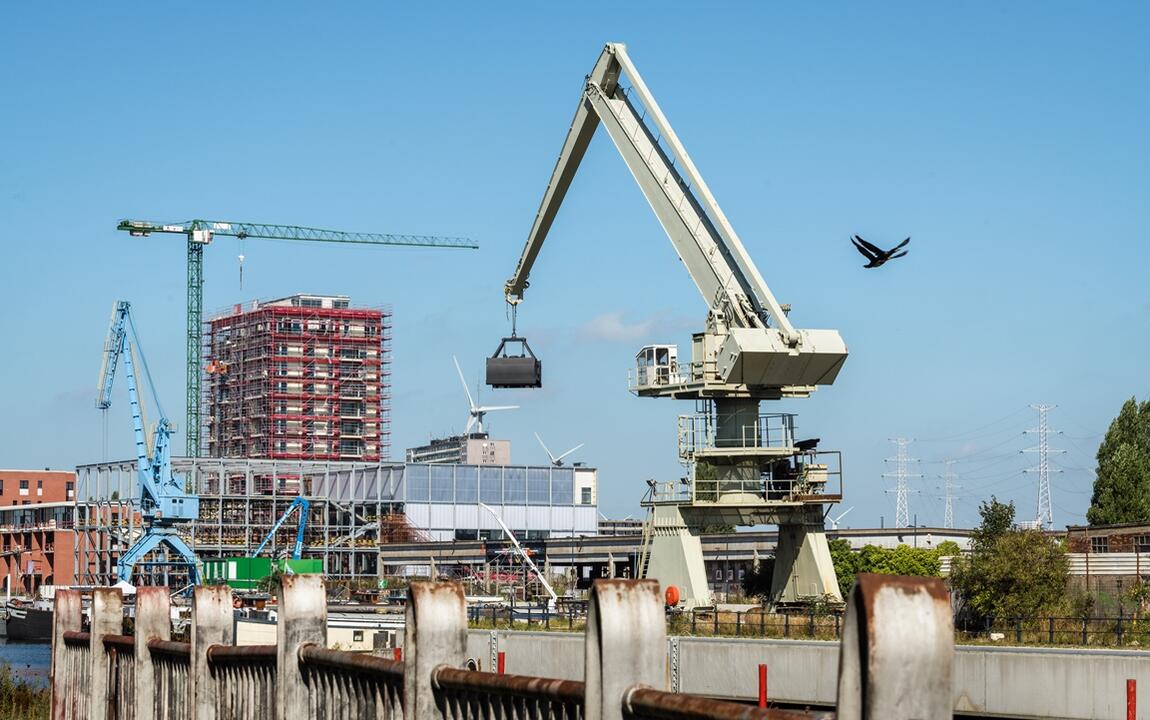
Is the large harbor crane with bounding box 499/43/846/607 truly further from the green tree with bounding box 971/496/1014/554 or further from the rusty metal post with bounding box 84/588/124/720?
the rusty metal post with bounding box 84/588/124/720

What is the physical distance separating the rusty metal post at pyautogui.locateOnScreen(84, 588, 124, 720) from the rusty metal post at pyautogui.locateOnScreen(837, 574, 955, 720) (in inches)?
634

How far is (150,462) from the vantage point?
153 metres

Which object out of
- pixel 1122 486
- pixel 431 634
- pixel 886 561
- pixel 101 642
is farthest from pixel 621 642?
pixel 1122 486

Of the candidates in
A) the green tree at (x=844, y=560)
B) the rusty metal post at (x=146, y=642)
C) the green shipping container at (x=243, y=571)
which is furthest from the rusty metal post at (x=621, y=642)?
the green shipping container at (x=243, y=571)

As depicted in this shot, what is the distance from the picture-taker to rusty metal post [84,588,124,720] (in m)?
20.4

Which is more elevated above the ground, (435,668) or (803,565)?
(435,668)

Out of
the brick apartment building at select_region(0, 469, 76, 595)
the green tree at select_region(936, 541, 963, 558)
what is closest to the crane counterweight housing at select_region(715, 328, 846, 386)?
the green tree at select_region(936, 541, 963, 558)

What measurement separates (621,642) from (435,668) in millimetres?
2718

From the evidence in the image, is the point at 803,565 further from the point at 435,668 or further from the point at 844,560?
the point at 435,668

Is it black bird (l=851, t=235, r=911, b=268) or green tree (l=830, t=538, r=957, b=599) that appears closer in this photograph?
black bird (l=851, t=235, r=911, b=268)

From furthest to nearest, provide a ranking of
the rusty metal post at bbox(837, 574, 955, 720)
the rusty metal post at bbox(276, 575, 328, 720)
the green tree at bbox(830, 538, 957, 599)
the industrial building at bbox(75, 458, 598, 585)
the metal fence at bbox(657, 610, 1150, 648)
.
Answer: the industrial building at bbox(75, 458, 598, 585) < the green tree at bbox(830, 538, 957, 599) < the metal fence at bbox(657, 610, 1150, 648) < the rusty metal post at bbox(276, 575, 328, 720) < the rusty metal post at bbox(837, 574, 955, 720)

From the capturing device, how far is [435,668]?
10.9 metres

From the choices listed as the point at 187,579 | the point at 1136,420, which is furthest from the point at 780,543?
the point at 187,579

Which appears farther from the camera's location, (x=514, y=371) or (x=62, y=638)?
(x=514, y=371)
